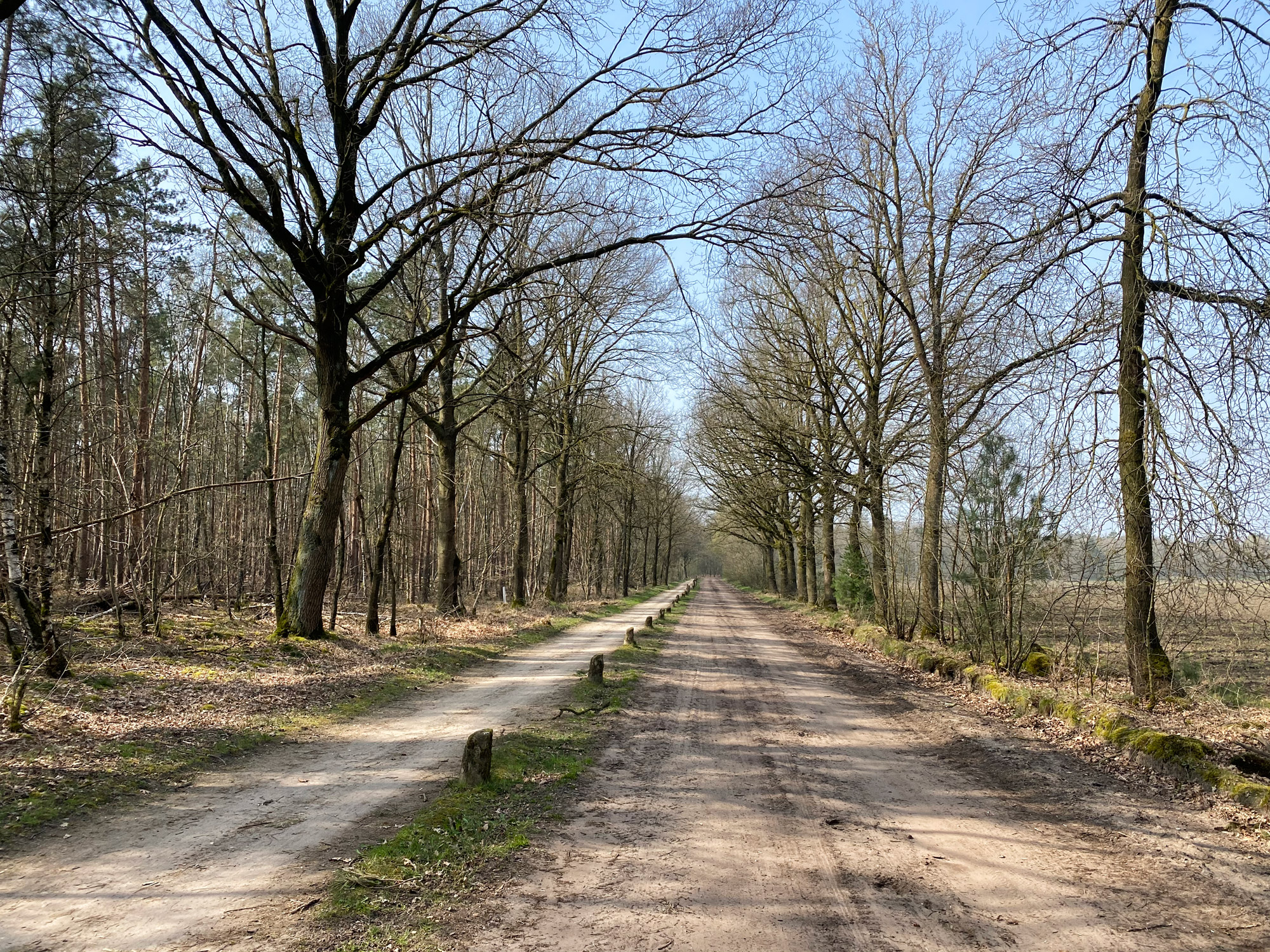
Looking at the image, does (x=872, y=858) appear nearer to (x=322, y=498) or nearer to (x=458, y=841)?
(x=458, y=841)

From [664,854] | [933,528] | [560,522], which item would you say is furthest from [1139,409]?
[560,522]

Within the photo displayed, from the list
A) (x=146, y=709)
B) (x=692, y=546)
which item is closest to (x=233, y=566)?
(x=146, y=709)

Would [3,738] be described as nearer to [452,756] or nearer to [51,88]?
[452,756]

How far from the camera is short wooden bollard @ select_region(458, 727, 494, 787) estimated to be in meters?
5.89

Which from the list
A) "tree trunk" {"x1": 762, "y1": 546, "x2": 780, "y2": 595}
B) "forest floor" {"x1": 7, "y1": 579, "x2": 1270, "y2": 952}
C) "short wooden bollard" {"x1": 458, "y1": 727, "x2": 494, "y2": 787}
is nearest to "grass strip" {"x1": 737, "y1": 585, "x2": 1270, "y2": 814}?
"forest floor" {"x1": 7, "y1": 579, "x2": 1270, "y2": 952}

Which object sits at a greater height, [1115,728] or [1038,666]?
[1115,728]

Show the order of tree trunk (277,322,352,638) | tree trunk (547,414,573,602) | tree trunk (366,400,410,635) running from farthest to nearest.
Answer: tree trunk (547,414,573,602)
tree trunk (366,400,410,635)
tree trunk (277,322,352,638)

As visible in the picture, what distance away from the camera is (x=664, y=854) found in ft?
15.4

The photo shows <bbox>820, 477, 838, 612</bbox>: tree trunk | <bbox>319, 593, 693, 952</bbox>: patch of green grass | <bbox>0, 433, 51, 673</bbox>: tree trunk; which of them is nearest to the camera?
<bbox>319, 593, 693, 952</bbox>: patch of green grass

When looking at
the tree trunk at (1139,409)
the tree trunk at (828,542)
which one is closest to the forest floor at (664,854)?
the tree trunk at (1139,409)

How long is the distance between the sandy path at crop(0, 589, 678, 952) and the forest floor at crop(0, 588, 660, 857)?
0.46 metres

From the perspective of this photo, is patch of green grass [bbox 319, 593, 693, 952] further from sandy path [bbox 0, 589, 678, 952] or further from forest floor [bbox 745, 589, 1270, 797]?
forest floor [bbox 745, 589, 1270, 797]

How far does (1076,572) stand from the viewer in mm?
8859

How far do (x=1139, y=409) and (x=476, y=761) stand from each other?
331 inches
